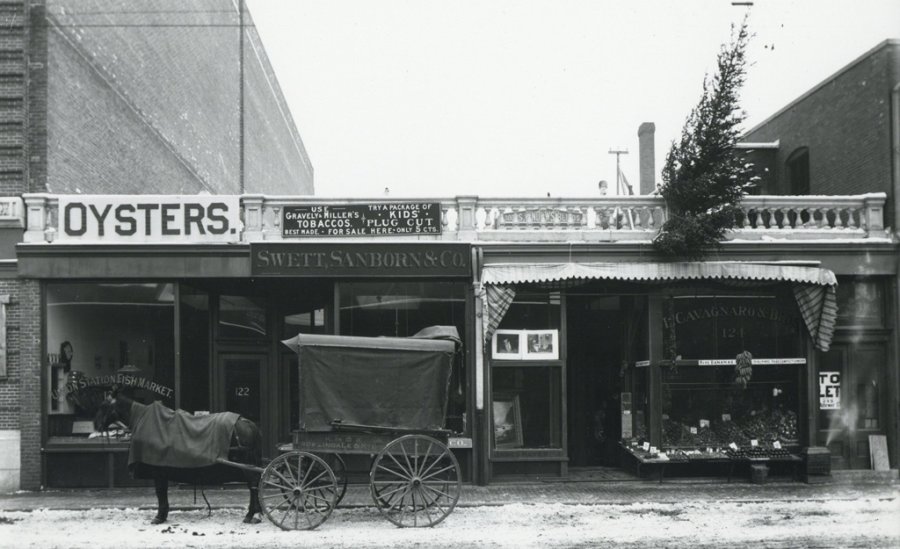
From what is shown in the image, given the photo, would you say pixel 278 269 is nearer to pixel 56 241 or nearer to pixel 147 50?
pixel 56 241

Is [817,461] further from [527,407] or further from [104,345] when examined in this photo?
[104,345]

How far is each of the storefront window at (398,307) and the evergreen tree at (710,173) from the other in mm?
3687

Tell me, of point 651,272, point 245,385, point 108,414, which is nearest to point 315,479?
point 108,414

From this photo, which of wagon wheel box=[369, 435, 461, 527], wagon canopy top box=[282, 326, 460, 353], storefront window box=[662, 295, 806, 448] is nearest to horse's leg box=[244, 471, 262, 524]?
wagon wheel box=[369, 435, 461, 527]

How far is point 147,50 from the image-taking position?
1872 centimetres

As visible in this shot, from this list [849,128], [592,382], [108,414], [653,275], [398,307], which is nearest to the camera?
[108,414]

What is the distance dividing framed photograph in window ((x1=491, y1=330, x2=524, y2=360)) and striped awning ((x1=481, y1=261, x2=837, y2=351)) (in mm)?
386

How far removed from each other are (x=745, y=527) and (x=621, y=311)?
5.65 metres

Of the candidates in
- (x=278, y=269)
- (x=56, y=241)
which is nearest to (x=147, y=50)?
(x=56, y=241)

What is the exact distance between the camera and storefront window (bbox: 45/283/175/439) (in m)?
14.1

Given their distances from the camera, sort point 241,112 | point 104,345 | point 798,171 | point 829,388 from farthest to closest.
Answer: point 241,112, point 798,171, point 829,388, point 104,345

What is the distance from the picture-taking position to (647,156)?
26.3 metres

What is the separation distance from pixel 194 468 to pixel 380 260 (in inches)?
192

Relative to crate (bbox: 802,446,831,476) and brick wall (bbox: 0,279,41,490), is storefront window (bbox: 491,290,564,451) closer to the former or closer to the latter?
crate (bbox: 802,446,831,476)
